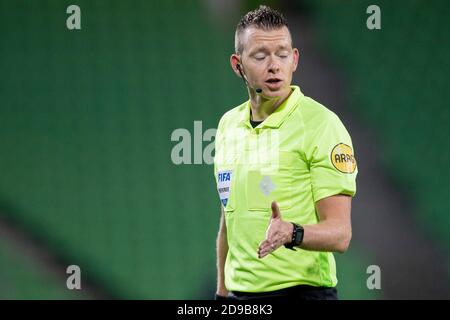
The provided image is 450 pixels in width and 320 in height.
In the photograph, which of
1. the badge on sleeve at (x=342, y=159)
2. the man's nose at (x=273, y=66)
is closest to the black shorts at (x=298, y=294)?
the badge on sleeve at (x=342, y=159)

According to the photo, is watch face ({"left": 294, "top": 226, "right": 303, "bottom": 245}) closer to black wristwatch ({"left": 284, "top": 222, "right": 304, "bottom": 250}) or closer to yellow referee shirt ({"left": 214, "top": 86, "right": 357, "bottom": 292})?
black wristwatch ({"left": 284, "top": 222, "right": 304, "bottom": 250})

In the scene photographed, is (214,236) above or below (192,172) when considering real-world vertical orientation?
below

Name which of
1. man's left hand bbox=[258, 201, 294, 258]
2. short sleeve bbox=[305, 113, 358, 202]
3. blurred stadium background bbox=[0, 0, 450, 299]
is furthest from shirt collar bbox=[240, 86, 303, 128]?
blurred stadium background bbox=[0, 0, 450, 299]

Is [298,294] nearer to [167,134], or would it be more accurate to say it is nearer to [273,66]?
[273,66]

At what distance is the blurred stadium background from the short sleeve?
1714 mm

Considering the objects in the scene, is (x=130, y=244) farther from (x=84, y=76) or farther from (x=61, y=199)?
(x=84, y=76)

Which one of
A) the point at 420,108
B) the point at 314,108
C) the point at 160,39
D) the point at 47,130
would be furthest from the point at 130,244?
the point at 314,108

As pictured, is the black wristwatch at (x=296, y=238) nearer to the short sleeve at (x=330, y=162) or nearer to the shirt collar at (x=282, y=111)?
the short sleeve at (x=330, y=162)

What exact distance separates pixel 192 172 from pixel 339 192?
73.2 inches

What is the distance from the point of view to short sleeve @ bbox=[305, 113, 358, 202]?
2.13m

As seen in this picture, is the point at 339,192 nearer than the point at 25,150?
Yes

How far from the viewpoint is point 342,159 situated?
7.02ft

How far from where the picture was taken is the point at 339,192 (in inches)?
83.4

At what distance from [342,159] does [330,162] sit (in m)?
0.03
